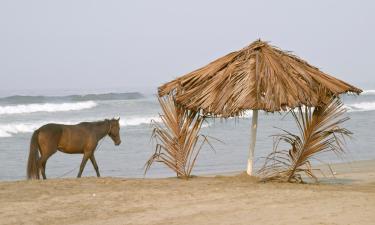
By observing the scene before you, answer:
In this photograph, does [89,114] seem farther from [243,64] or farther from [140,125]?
[243,64]

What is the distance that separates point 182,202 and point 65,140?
15.6 feet

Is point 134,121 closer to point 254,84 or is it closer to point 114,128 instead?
point 114,128

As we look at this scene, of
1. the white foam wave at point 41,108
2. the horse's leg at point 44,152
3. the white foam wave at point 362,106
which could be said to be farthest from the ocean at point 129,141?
the white foam wave at point 362,106

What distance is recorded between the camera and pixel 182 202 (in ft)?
28.2

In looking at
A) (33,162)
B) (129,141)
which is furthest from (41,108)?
(33,162)

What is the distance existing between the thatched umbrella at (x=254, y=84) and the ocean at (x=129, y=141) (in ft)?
3.75

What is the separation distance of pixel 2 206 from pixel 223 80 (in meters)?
3.97

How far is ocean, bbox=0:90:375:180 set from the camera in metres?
15.5

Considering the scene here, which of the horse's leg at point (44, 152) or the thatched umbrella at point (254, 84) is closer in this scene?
the thatched umbrella at point (254, 84)

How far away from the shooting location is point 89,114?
36156 millimetres

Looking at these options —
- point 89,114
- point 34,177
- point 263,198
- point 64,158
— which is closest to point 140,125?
point 89,114

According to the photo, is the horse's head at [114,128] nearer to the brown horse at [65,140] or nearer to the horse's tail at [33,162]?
the brown horse at [65,140]

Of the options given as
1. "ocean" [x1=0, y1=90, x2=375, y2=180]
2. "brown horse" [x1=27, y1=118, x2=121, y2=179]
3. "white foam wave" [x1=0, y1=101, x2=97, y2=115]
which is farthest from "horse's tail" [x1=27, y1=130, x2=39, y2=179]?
"white foam wave" [x1=0, y1=101, x2=97, y2=115]

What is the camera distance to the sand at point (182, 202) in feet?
25.0
